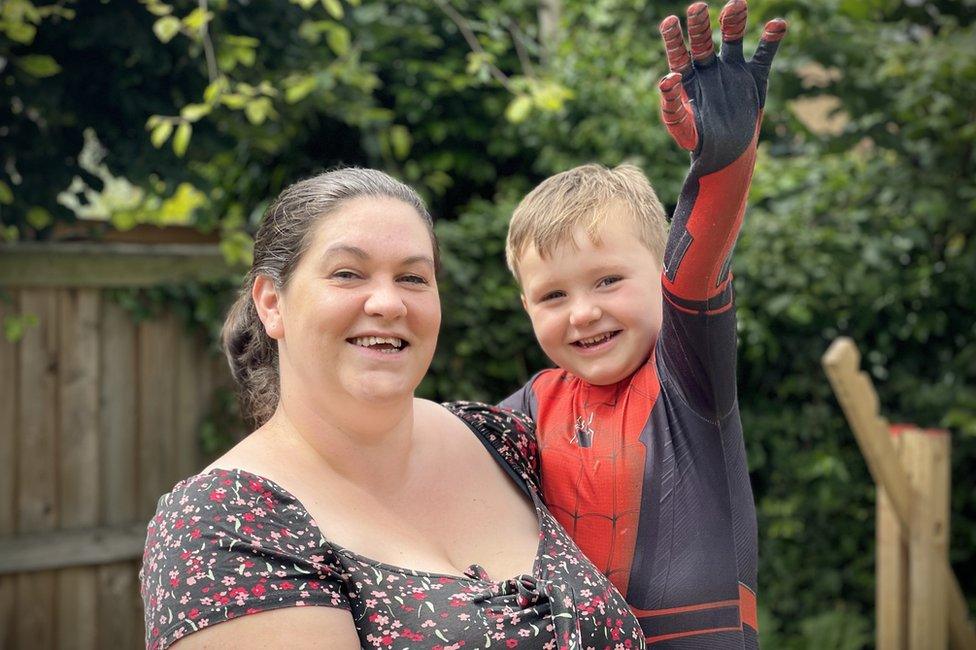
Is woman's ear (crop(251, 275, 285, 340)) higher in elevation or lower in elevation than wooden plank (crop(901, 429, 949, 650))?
higher

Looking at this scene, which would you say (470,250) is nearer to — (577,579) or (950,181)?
(950,181)

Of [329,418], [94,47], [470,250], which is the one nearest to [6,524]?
[94,47]

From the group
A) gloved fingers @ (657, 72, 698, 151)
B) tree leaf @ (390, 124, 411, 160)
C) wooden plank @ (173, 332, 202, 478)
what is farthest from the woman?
tree leaf @ (390, 124, 411, 160)

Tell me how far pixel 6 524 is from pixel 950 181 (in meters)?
3.66

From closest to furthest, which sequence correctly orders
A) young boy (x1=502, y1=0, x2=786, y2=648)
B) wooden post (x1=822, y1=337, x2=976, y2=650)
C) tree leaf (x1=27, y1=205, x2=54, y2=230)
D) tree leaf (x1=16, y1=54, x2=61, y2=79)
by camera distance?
young boy (x1=502, y1=0, x2=786, y2=648) → tree leaf (x1=16, y1=54, x2=61, y2=79) → wooden post (x1=822, y1=337, x2=976, y2=650) → tree leaf (x1=27, y1=205, x2=54, y2=230)

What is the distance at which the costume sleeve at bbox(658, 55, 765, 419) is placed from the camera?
146cm

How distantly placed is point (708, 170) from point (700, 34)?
0.19 meters

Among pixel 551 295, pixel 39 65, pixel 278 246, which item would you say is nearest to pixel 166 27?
pixel 39 65

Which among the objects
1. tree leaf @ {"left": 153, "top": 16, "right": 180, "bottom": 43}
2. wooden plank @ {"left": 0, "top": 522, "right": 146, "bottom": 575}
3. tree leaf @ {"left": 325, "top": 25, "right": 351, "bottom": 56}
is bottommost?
wooden plank @ {"left": 0, "top": 522, "right": 146, "bottom": 575}

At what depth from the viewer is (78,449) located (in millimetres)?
3881

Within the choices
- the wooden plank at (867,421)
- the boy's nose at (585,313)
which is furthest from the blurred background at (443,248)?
the boy's nose at (585,313)

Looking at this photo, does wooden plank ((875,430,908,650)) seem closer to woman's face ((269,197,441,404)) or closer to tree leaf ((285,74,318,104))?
tree leaf ((285,74,318,104))

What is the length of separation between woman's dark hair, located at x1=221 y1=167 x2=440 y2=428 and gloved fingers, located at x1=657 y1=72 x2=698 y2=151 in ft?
1.65

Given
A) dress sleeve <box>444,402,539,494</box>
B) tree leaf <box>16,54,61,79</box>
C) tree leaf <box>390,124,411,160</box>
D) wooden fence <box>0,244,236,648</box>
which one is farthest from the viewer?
tree leaf <box>390,124,411,160</box>
